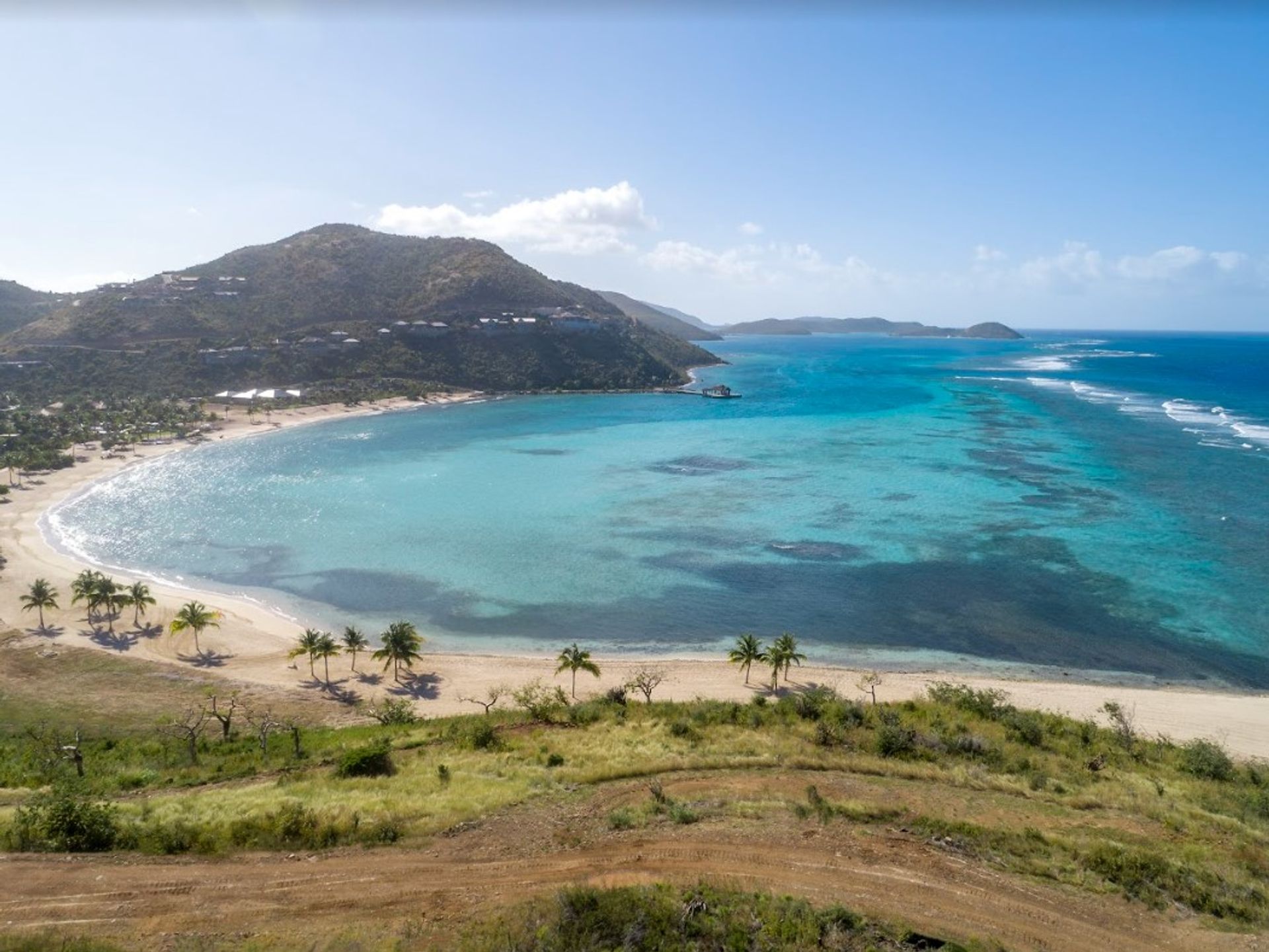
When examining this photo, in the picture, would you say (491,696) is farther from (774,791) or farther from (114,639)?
(114,639)

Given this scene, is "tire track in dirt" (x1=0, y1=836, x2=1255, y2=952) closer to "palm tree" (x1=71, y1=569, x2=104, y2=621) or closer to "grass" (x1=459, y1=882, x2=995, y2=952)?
"grass" (x1=459, y1=882, x2=995, y2=952)

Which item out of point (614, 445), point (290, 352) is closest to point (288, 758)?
point (614, 445)

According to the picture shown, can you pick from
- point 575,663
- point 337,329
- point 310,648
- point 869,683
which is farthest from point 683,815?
point 337,329

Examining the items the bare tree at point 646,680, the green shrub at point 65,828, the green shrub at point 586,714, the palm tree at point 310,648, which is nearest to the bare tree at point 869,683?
the bare tree at point 646,680

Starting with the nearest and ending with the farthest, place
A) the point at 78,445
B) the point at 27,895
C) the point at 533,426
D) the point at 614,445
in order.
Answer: the point at 27,895 < the point at 78,445 < the point at 614,445 < the point at 533,426

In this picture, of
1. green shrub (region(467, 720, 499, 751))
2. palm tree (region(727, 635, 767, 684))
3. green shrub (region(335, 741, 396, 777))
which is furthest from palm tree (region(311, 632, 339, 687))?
palm tree (region(727, 635, 767, 684))

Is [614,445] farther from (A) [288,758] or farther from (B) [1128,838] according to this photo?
(B) [1128,838]
